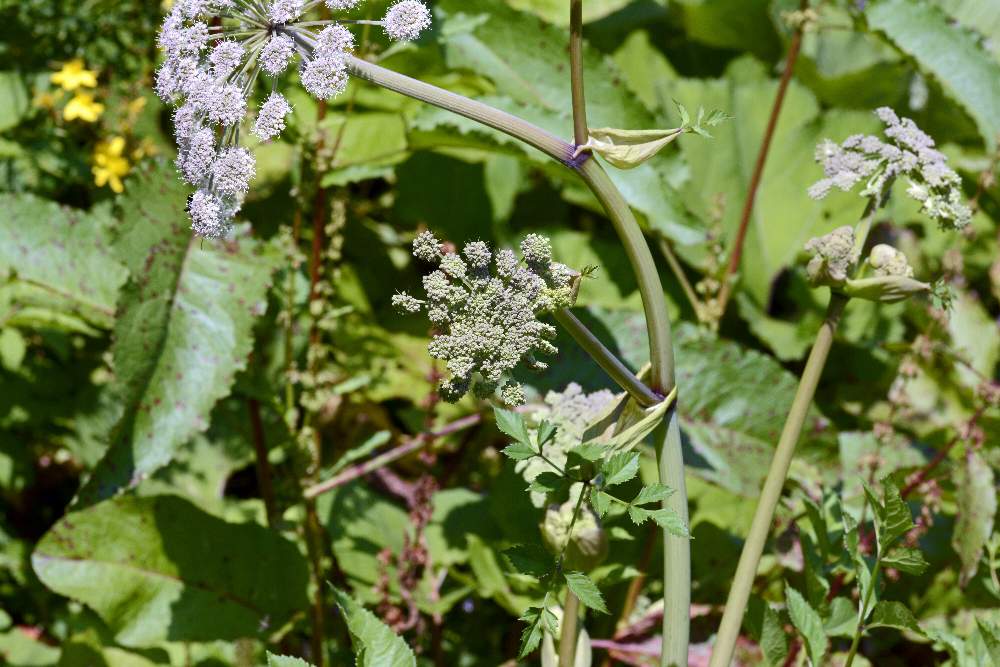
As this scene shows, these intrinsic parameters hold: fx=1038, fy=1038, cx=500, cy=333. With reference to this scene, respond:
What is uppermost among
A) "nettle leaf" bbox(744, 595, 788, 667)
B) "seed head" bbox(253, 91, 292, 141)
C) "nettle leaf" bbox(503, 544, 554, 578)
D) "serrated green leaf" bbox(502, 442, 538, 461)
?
"seed head" bbox(253, 91, 292, 141)

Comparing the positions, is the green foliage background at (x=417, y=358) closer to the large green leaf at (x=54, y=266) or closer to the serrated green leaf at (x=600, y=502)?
the large green leaf at (x=54, y=266)

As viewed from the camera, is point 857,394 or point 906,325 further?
point 906,325

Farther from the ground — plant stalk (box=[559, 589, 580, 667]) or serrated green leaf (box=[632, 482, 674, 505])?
serrated green leaf (box=[632, 482, 674, 505])

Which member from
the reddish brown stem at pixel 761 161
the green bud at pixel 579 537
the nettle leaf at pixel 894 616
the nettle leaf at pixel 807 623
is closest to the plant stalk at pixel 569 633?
the green bud at pixel 579 537

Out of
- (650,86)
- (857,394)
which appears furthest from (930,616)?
(650,86)

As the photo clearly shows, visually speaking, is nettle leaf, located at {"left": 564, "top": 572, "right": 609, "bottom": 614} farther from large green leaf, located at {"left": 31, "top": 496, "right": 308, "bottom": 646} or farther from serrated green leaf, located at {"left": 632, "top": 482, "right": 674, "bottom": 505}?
large green leaf, located at {"left": 31, "top": 496, "right": 308, "bottom": 646}

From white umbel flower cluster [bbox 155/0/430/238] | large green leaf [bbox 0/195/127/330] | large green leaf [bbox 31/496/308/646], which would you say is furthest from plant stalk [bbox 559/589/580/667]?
large green leaf [bbox 0/195/127/330]

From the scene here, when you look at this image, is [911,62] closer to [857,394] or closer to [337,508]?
[857,394]
